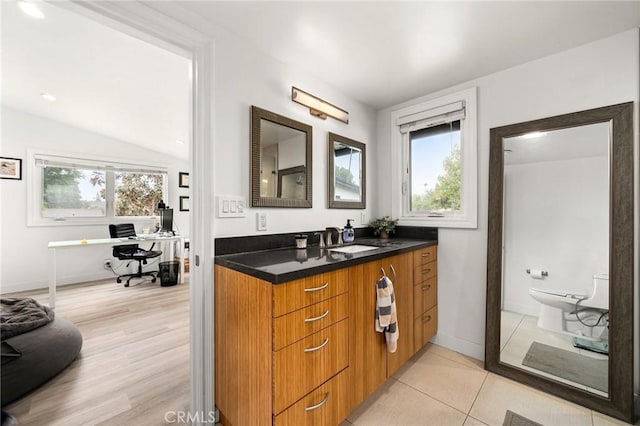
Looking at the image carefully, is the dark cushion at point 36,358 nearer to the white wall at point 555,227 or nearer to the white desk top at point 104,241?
the white desk top at point 104,241

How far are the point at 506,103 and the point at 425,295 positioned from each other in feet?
5.35

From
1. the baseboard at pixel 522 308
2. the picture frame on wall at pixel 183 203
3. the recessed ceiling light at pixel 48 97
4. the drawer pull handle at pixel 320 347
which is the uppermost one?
the recessed ceiling light at pixel 48 97

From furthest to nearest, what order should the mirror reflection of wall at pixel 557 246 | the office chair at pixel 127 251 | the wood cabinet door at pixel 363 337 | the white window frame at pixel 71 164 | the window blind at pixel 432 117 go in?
the office chair at pixel 127 251
the white window frame at pixel 71 164
the window blind at pixel 432 117
the mirror reflection of wall at pixel 557 246
the wood cabinet door at pixel 363 337

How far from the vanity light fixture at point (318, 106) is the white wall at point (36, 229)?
14.3 feet

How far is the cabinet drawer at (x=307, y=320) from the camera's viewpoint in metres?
1.04

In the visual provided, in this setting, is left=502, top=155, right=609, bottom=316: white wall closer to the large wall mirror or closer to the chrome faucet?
the large wall mirror

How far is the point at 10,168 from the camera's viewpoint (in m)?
3.67

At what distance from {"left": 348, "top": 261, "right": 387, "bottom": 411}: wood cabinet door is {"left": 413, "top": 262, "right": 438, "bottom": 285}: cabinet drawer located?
0.55 metres

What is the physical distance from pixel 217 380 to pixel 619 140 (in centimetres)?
273

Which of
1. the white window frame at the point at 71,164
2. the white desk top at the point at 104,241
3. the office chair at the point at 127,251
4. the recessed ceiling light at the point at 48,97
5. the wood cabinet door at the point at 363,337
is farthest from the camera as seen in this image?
the office chair at the point at 127,251

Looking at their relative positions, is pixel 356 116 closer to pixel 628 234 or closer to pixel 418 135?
pixel 418 135

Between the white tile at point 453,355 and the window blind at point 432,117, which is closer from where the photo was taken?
the white tile at point 453,355

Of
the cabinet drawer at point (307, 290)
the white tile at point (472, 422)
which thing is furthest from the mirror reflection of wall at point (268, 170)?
the white tile at point (472, 422)

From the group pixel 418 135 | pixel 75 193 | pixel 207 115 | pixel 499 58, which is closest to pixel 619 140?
pixel 499 58
